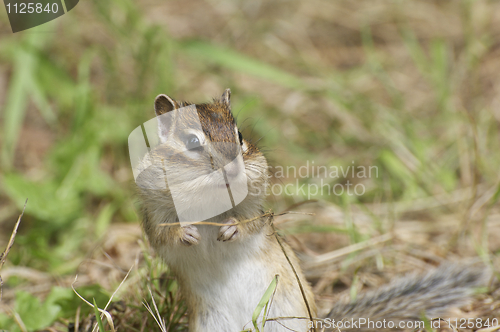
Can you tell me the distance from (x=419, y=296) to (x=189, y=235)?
4.16ft

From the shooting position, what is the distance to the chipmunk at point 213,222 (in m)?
1.94

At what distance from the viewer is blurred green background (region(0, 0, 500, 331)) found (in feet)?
10.4

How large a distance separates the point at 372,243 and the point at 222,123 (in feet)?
4.88

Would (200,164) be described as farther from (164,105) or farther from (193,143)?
(164,105)

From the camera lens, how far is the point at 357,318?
2.31 metres

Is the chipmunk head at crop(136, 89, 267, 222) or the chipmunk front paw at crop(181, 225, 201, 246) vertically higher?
the chipmunk head at crop(136, 89, 267, 222)

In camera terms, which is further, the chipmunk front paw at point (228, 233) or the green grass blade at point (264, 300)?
the chipmunk front paw at point (228, 233)

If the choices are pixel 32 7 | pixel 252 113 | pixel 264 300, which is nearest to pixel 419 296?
pixel 264 300

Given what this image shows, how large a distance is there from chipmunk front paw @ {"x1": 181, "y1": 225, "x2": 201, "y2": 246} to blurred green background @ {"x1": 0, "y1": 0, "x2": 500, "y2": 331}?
54cm

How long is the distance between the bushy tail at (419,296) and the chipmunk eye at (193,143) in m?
1.11
